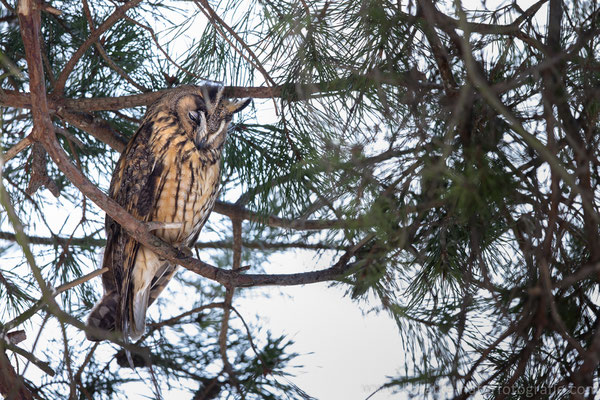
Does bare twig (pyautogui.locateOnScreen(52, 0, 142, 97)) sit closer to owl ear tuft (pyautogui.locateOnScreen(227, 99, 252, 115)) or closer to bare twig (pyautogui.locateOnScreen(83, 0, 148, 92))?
bare twig (pyautogui.locateOnScreen(83, 0, 148, 92))

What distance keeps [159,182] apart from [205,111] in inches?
7.7

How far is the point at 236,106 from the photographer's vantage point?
1418 mm

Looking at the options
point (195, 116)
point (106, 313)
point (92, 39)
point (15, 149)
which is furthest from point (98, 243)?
point (15, 149)

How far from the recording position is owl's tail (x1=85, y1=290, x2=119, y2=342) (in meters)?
1.37

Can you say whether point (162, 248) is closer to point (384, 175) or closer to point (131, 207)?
point (131, 207)

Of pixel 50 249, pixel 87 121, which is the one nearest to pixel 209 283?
pixel 50 249

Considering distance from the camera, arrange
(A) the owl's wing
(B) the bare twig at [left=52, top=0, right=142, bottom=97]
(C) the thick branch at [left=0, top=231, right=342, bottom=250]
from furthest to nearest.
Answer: (C) the thick branch at [left=0, top=231, right=342, bottom=250] < (A) the owl's wing < (B) the bare twig at [left=52, top=0, right=142, bottom=97]

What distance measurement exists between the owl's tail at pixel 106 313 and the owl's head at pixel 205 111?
1.33ft

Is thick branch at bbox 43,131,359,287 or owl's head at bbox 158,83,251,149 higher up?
owl's head at bbox 158,83,251,149

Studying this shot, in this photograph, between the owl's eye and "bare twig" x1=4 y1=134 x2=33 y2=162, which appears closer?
"bare twig" x1=4 y1=134 x2=33 y2=162

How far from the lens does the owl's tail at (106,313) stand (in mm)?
1374

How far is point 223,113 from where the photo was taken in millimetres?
1401

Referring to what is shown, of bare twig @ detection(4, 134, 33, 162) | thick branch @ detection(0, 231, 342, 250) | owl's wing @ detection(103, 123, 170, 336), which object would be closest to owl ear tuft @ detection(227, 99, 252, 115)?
owl's wing @ detection(103, 123, 170, 336)

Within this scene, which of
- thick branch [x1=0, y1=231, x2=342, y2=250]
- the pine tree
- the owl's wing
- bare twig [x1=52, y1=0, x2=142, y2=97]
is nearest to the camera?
the pine tree
